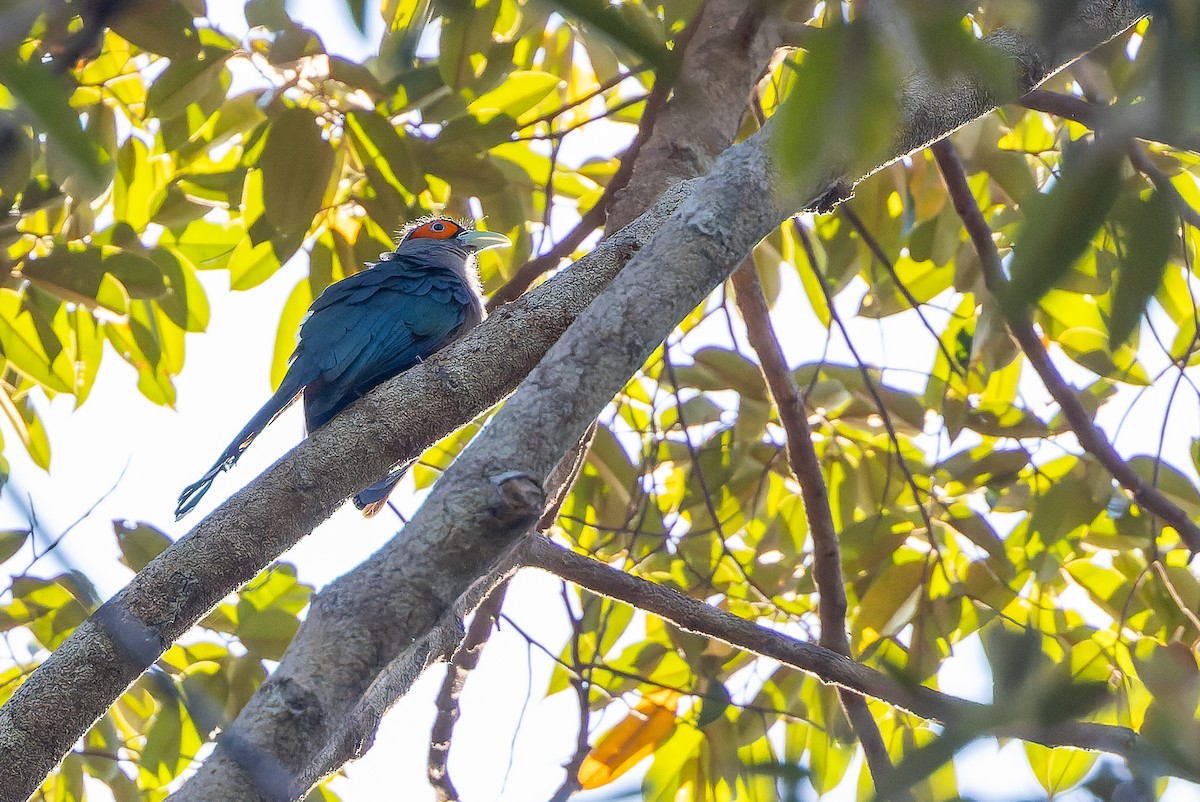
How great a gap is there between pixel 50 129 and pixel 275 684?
2.73 feet

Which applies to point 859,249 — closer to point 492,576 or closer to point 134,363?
point 492,576

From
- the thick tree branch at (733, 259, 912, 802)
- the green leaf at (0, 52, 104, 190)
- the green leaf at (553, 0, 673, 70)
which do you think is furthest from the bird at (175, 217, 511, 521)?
the green leaf at (553, 0, 673, 70)

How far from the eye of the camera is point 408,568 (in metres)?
1.39

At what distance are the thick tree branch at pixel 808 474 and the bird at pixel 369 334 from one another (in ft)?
3.25

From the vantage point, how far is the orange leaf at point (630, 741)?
3355 mm

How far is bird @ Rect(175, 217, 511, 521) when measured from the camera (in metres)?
3.54

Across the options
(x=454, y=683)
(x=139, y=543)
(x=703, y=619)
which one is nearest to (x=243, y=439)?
(x=139, y=543)

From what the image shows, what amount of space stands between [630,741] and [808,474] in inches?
38.7

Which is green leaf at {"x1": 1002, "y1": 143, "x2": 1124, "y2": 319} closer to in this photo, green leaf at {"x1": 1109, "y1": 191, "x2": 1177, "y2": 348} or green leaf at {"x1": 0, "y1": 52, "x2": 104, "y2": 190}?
green leaf at {"x1": 1109, "y1": 191, "x2": 1177, "y2": 348}

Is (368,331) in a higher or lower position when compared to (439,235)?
lower

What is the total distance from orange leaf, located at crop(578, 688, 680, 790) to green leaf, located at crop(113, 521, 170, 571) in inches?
56.0

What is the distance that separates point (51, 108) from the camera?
2.17 ft

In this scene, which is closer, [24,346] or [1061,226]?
[1061,226]

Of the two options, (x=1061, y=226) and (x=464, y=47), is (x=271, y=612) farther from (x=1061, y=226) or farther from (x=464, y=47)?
(x=1061, y=226)
